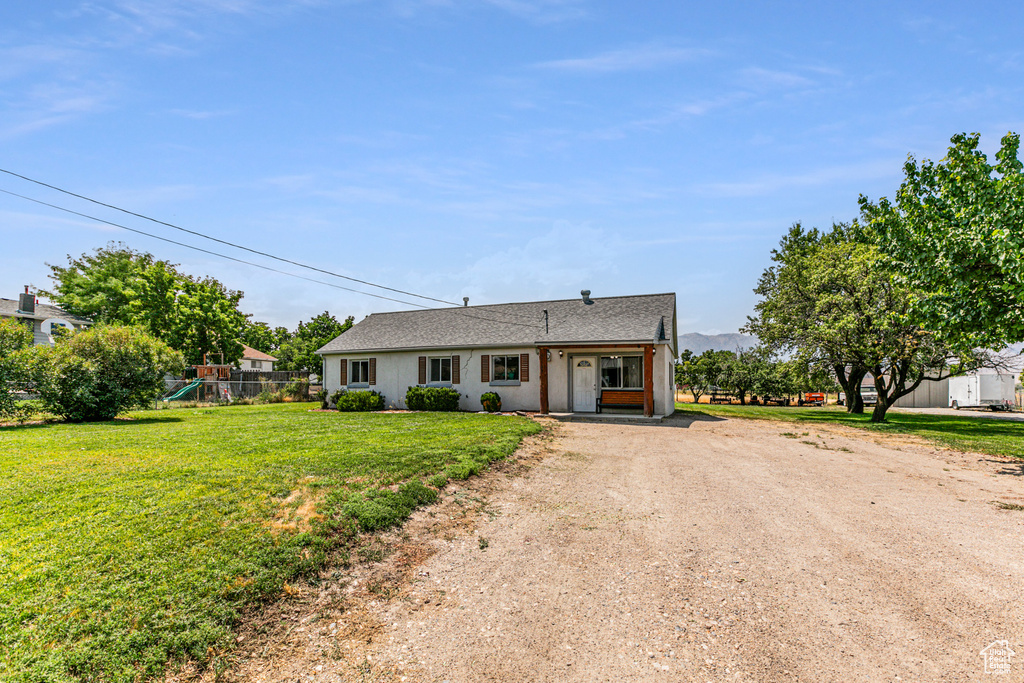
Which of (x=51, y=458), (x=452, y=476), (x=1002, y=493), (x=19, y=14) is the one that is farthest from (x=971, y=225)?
(x=19, y=14)

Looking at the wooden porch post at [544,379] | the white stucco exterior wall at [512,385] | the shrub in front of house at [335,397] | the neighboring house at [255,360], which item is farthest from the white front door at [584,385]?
the neighboring house at [255,360]

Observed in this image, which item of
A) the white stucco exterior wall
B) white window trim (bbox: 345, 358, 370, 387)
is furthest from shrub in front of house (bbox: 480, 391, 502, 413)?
white window trim (bbox: 345, 358, 370, 387)

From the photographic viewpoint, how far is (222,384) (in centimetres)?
2767

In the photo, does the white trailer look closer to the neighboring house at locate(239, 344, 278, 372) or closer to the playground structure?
the playground structure

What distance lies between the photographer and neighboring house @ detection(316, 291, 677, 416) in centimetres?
1958

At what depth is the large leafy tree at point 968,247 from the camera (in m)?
9.96

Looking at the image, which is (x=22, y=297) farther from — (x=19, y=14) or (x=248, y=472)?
(x=248, y=472)

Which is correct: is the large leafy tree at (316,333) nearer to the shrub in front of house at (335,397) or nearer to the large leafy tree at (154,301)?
the large leafy tree at (154,301)

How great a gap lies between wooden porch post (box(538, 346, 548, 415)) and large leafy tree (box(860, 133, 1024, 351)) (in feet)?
35.9

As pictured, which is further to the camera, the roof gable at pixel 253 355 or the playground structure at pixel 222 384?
the roof gable at pixel 253 355

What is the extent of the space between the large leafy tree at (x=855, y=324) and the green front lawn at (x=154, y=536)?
14155 mm

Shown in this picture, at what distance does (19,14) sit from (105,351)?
29.4 ft

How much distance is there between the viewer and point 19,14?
1005cm

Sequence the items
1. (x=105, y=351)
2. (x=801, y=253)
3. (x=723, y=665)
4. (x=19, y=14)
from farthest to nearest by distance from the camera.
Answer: (x=801, y=253)
(x=105, y=351)
(x=19, y=14)
(x=723, y=665)
